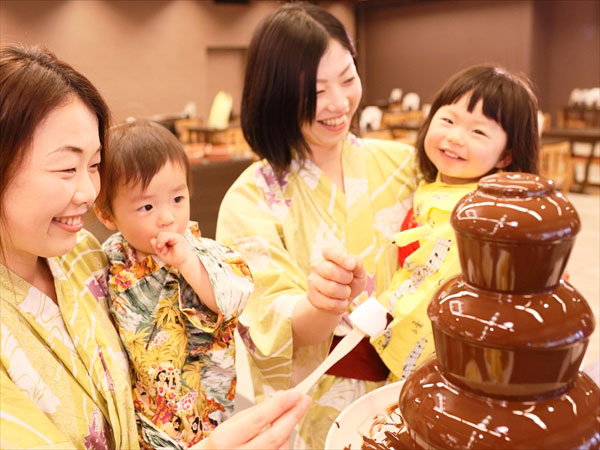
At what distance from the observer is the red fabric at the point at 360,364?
1570 mm

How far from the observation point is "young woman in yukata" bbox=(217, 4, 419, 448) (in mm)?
1465

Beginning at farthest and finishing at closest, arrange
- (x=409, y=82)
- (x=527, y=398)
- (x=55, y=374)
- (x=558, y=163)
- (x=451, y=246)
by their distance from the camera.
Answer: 1. (x=409, y=82)
2. (x=558, y=163)
3. (x=451, y=246)
4. (x=55, y=374)
5. (x=527, y=398)

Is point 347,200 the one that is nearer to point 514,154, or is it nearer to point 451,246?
point 451,246

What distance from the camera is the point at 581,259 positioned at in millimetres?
1533

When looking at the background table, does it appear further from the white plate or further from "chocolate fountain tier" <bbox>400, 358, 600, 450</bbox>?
"chocolate fountain tier" <bbox>400, 358, 600, 450</bbox>

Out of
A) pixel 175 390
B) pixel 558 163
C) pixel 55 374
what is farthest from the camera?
pixel 558 163

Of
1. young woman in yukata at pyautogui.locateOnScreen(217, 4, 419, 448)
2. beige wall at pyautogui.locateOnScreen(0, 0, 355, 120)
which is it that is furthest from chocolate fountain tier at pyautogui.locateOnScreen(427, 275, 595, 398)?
beige wall at pyautogui.locateOnScreen(0, 0, 355, 120)

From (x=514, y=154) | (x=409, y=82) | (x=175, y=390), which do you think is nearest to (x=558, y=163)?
(x=514, y=154)

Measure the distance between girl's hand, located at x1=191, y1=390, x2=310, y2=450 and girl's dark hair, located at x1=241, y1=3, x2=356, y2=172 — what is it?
2.93ft

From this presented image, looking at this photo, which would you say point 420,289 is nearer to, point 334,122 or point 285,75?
point 334,122

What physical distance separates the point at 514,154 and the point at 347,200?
489 mm

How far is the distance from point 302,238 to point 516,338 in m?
1.08

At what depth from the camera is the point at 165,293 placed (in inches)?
50.7

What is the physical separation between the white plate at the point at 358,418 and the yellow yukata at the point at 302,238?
44 cm
